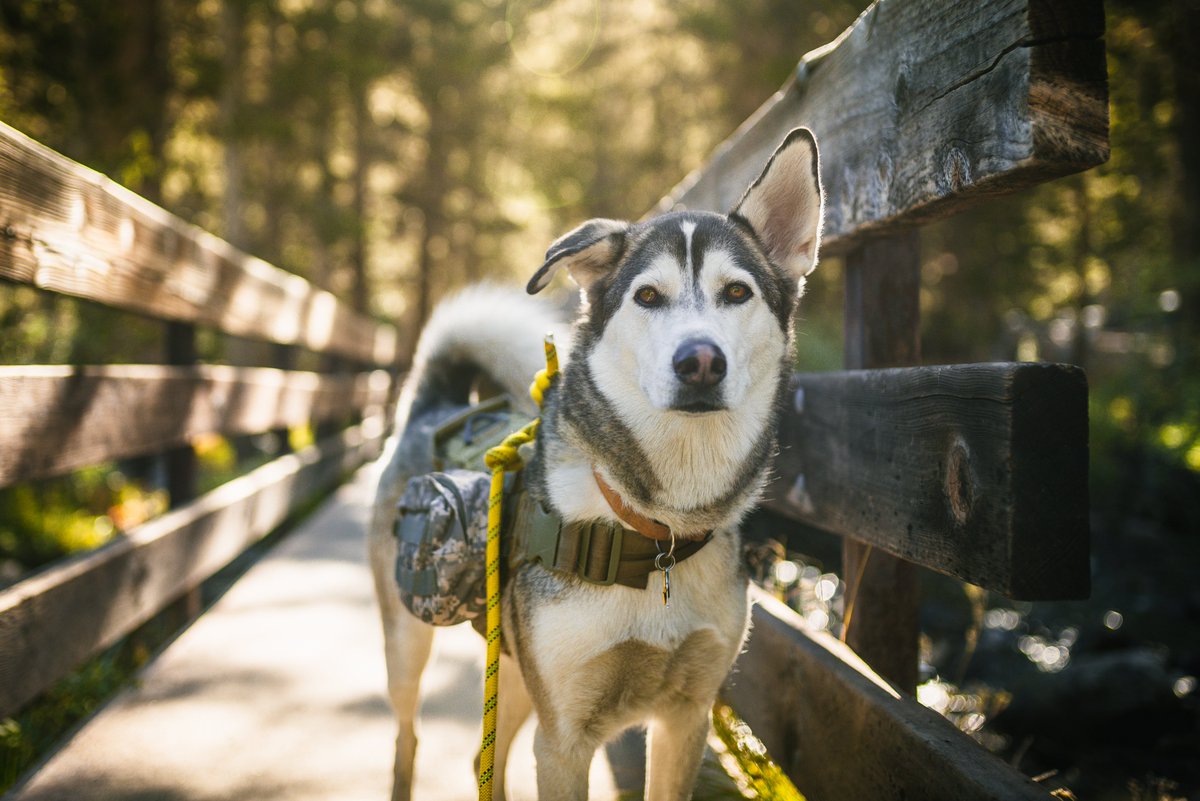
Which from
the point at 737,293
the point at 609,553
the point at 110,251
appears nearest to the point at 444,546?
the point at 609,553

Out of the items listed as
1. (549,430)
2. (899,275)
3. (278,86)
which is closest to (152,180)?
(278,86)

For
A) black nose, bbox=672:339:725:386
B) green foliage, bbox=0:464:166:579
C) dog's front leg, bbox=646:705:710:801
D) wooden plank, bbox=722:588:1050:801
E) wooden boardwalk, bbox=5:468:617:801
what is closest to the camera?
wooden plank, bbox=722:588:1050:801

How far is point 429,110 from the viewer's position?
19.5m

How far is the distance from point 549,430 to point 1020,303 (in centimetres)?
1407

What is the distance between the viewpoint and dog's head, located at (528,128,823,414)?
188 centimetres

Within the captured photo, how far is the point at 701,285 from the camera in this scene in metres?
2.09

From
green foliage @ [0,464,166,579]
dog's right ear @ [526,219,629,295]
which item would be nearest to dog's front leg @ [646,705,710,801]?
dog's right ear @ [526,219,629,295]

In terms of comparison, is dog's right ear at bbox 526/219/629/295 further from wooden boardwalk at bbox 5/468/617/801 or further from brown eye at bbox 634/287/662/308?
wooden boardwalk at bbox 5/468/617/801

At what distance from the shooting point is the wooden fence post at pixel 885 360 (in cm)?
219

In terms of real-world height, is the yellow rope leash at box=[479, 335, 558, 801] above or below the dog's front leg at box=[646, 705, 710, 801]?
above

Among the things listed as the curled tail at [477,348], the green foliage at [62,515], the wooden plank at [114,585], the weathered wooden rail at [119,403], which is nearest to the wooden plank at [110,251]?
the weathered wooden rail at [119,403]

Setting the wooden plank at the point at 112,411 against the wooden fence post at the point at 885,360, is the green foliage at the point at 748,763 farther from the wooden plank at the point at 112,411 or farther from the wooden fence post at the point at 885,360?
the wooden plank at the point at 112,411

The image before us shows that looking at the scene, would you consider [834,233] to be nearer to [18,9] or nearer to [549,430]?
[549,430]

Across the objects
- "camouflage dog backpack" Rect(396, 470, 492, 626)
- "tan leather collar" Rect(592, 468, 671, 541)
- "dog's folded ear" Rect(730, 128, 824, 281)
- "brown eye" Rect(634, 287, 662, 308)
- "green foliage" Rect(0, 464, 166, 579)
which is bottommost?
"green foliage" Rect(0, 464, 166, 579)
